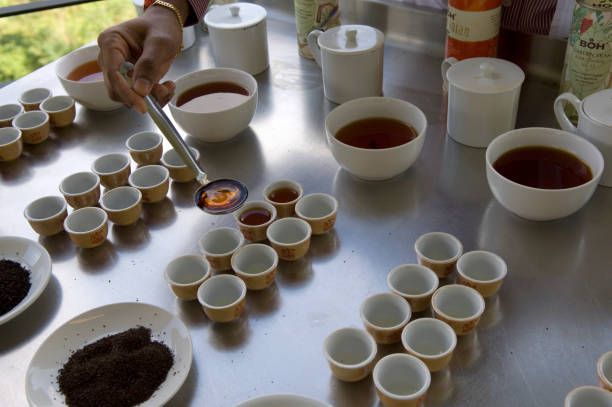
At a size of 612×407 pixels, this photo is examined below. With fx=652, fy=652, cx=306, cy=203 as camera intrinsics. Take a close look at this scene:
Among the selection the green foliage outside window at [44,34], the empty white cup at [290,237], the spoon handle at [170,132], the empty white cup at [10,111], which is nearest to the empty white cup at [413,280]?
the empty white cup at [290,237]

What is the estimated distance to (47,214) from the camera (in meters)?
0.99

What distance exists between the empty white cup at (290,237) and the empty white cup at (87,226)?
240 millimetres

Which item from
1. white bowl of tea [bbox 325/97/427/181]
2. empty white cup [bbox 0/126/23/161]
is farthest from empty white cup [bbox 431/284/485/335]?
empty white cup [bbox 0/126/23/161]

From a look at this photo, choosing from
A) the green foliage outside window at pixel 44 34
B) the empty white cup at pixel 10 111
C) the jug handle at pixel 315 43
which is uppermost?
the jug handle at pixel 315 43

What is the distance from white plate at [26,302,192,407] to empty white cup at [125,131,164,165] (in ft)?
1.06

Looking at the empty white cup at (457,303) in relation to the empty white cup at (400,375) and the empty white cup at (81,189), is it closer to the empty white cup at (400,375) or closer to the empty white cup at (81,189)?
the empty white cup at (400,375)

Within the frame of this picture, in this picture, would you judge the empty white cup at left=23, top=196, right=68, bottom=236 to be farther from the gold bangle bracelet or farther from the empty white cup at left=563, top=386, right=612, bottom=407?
the empty white cup at left=563, top=386, right=612, bottom=407

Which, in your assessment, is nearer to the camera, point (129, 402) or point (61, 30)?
point (129, 402)

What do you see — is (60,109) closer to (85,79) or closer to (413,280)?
(85,79)

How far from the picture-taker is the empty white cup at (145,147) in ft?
3.48

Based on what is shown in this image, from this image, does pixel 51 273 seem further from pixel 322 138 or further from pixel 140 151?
pixel 322 138

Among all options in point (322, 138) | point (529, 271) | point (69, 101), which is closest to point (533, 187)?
point (529, 271)

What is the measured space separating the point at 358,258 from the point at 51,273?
1.36 ft

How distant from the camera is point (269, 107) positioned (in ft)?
3.92
